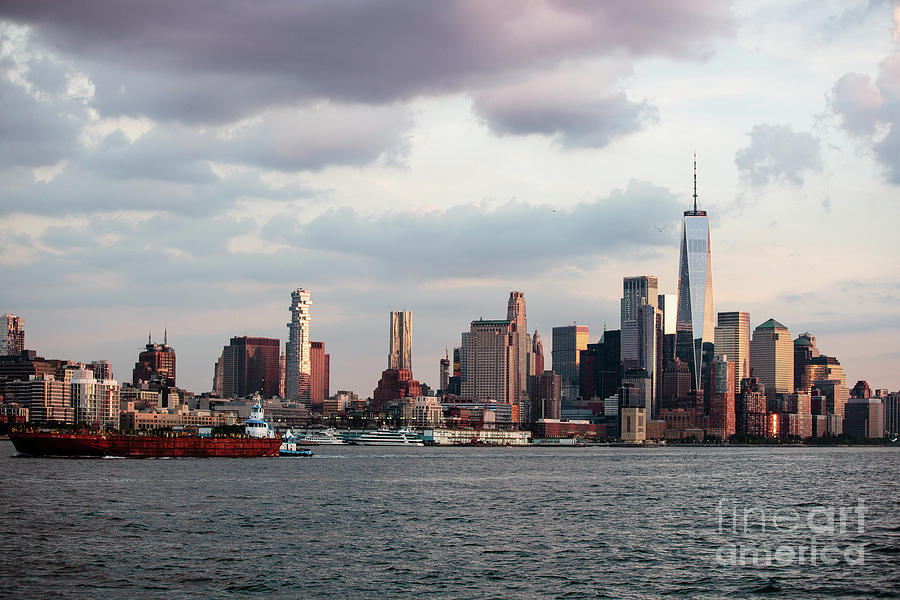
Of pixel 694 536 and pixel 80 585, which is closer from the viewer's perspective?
pixel 80 585

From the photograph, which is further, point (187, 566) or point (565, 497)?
point (565, 497)

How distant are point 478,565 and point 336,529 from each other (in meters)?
20.8

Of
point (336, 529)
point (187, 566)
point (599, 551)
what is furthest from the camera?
point (336, 529)

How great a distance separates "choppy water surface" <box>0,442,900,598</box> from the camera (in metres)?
62.3

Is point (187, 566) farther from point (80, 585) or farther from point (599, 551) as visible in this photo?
point (599, 551)

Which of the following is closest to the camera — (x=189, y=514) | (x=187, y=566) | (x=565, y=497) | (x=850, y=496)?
(x=187, y=566)

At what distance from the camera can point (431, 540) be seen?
81.2m

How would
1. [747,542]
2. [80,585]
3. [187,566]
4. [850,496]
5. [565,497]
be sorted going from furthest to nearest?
[850,496], [565,497], [747,542], [187,566], [80,585]

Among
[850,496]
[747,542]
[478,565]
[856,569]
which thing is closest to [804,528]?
[747,542]

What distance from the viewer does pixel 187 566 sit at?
6688 centimetres

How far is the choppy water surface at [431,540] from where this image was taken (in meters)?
62.3

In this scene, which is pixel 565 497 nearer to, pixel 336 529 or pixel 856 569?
pixel 336 529

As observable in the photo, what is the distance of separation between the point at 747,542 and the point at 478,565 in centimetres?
2391

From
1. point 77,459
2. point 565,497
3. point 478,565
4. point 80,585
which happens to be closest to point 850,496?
point 565,497
